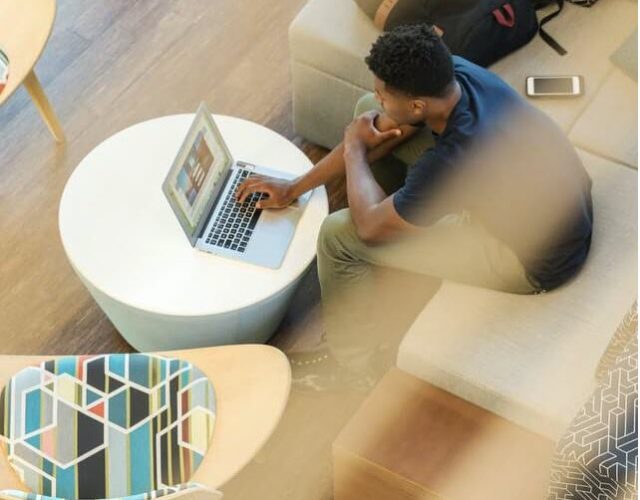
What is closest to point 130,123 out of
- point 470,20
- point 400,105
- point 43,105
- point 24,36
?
point 43,105

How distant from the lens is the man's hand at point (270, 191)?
2322 millimetres

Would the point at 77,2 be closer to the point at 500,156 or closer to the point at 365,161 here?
the point at 365,161

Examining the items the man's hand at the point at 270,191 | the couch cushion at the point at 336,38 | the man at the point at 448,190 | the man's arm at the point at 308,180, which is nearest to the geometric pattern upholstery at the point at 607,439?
the man at the point at 448,190

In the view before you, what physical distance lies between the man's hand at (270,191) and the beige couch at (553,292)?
17.6 inches

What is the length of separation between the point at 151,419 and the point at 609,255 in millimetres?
1120

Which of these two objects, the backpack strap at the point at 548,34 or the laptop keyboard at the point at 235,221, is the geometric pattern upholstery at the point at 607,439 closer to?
the laptop keyboard at the point at 235,221

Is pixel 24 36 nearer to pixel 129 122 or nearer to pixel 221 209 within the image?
pixel 129 122

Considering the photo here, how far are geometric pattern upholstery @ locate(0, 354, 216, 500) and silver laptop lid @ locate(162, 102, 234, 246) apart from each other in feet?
1.16

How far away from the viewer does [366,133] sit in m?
2.29

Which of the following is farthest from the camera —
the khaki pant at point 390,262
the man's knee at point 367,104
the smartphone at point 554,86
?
the smartphone at point 554,86

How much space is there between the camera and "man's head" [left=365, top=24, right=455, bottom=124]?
1890 millimetres

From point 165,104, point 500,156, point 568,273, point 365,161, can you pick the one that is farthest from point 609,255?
point 165,104

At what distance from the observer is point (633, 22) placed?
8.90 ft

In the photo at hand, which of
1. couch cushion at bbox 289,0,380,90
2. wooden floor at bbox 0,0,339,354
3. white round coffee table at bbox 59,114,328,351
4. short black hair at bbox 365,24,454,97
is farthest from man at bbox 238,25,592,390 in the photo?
wooden floor at bbox 0,0,339,354
